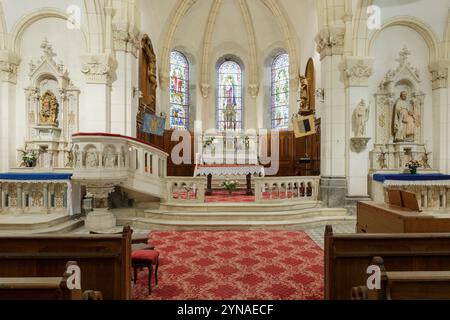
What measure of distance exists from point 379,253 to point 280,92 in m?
12.3

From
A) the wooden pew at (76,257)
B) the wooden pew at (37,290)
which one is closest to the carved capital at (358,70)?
the wooden pew at (76,257)

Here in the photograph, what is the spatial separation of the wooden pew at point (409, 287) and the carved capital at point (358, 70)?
7.41 m

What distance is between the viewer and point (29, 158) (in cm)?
802

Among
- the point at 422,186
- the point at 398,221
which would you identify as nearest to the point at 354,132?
the point at 422,186

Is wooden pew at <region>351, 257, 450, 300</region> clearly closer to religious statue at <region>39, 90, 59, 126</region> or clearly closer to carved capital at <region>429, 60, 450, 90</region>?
religious statue at <region>39, 90, 59, 126</region>

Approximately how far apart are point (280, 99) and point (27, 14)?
1053 cm

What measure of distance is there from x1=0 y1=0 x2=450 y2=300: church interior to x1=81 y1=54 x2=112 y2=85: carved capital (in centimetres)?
3

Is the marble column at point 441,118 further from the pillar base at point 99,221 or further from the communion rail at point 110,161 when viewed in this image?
the pillar base at point 99,221

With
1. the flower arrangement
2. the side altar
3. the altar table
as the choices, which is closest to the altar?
the side altar

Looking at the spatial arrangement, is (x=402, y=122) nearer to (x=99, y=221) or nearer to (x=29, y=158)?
(x=99, y=221)

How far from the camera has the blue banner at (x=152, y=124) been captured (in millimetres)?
9958

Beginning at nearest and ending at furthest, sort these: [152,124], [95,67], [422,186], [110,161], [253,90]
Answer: [110,161] → [422,186] → [95,67] → [152,124] → [253,90]
